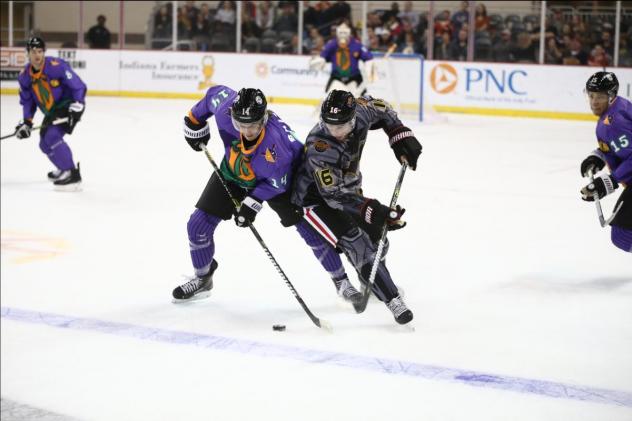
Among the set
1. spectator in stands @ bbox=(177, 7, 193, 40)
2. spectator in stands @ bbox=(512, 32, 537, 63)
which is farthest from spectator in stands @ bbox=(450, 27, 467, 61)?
spectator in stands @ bbox=(177, 7, 193, 40)

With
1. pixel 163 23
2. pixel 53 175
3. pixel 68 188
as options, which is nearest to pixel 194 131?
pixel 68 188

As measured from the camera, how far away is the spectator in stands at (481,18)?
42.2ft

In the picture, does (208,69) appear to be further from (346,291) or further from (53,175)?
(346,291)

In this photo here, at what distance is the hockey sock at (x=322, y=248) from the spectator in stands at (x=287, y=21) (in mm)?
10265

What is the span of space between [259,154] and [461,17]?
32.0 ft

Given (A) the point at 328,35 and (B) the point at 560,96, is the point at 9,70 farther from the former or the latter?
(B) the point at 560,96

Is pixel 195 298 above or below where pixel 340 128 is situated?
below

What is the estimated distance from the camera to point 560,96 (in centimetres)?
1241

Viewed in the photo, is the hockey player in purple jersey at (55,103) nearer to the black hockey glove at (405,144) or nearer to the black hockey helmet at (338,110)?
the black hockey glove at (405,144)

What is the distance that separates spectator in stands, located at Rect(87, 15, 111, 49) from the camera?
48.0 ft

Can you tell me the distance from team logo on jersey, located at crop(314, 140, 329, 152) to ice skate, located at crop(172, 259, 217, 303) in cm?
98

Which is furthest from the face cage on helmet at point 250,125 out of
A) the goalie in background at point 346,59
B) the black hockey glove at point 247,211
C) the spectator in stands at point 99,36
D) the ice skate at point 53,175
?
the spectator in stands at point 99,36

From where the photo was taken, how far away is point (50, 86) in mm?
7082

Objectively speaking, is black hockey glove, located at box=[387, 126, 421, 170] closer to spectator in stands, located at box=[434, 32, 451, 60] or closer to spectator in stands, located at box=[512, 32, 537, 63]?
spectator in stands, located at box=[512, 32, 537, 63]
